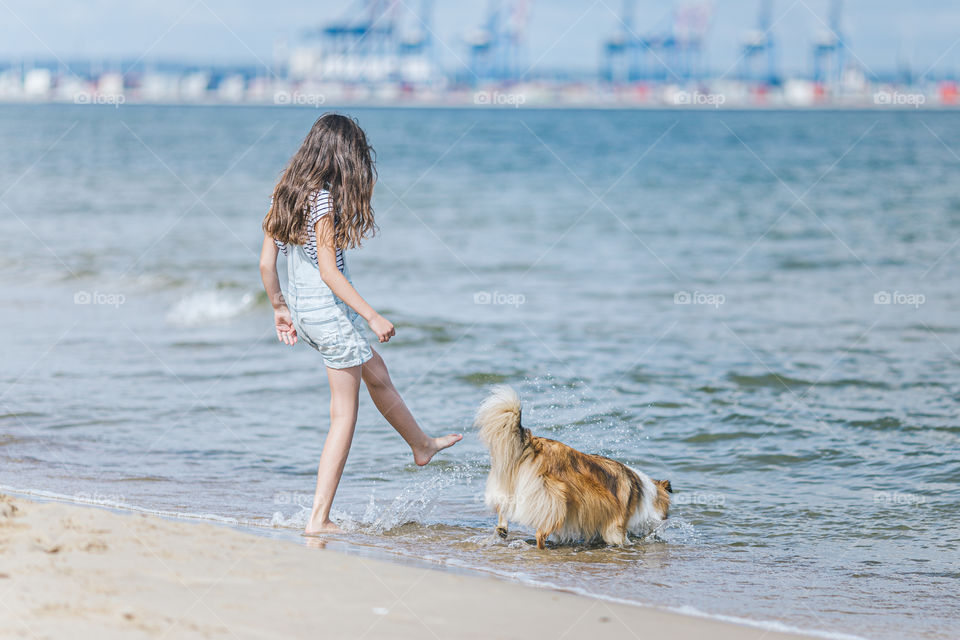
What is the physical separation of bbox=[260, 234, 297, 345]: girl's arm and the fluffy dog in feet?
3.23

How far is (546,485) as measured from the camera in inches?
175

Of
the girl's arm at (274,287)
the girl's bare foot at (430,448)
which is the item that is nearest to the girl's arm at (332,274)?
the girl's arm at (274,287)

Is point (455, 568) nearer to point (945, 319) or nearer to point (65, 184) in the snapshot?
point (945, 319)

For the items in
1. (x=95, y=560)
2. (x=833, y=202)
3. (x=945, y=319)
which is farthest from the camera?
(x=833, y=202)

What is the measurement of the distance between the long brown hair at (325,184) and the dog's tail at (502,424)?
3.12 ft

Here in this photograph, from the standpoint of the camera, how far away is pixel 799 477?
604 centimetres

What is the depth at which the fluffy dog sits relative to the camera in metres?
4.41

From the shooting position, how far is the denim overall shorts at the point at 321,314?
431cm

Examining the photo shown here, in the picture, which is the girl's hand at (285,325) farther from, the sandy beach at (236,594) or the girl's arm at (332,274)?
the sandy beach at (236,594)

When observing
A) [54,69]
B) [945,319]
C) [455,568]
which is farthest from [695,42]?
[455,568]

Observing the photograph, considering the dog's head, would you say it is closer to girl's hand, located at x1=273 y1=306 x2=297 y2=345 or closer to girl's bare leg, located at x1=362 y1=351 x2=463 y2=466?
girl's bare leg, located at x1=362 y1=351 x2=463 y2=466

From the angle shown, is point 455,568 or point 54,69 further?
point 54,69

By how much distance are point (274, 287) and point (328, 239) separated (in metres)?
0.39

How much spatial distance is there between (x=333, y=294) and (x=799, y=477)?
3342mm
